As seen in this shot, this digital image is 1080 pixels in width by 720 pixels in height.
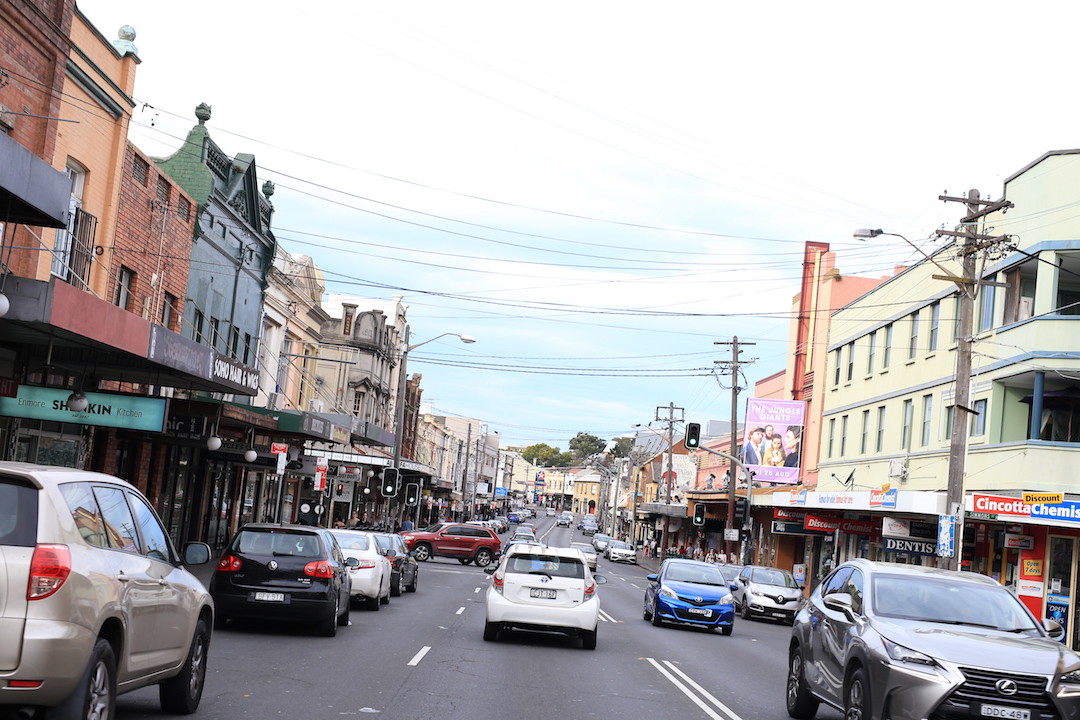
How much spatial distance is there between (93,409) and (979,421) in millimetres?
22361

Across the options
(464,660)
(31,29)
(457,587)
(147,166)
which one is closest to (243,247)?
(147,166)

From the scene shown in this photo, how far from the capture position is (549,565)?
57.7 ft

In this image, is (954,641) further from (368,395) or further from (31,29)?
(368,395)

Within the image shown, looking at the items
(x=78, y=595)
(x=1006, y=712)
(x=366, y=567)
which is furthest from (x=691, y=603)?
(x=78, y=595)

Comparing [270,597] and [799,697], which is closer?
[799,697]

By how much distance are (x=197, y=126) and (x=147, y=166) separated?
16.5 ft

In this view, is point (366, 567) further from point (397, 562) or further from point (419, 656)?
point (419, 656)

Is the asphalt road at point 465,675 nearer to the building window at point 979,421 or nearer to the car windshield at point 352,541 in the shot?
the car windshield at point 352,541

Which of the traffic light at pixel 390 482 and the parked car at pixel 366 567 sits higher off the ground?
the traffic light at pixel 390 482

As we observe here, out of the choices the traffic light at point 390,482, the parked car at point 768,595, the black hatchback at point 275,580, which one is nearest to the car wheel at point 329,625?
the black hatchback at point 275,580

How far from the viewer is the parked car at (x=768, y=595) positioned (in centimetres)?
3262

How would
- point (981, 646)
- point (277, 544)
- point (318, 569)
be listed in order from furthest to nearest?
point (277, 544), point (318, 569), point (981, 646)

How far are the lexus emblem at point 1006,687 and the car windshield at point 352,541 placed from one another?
609 inches

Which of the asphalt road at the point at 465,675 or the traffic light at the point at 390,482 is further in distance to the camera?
the traffic light at the point at 390,482
